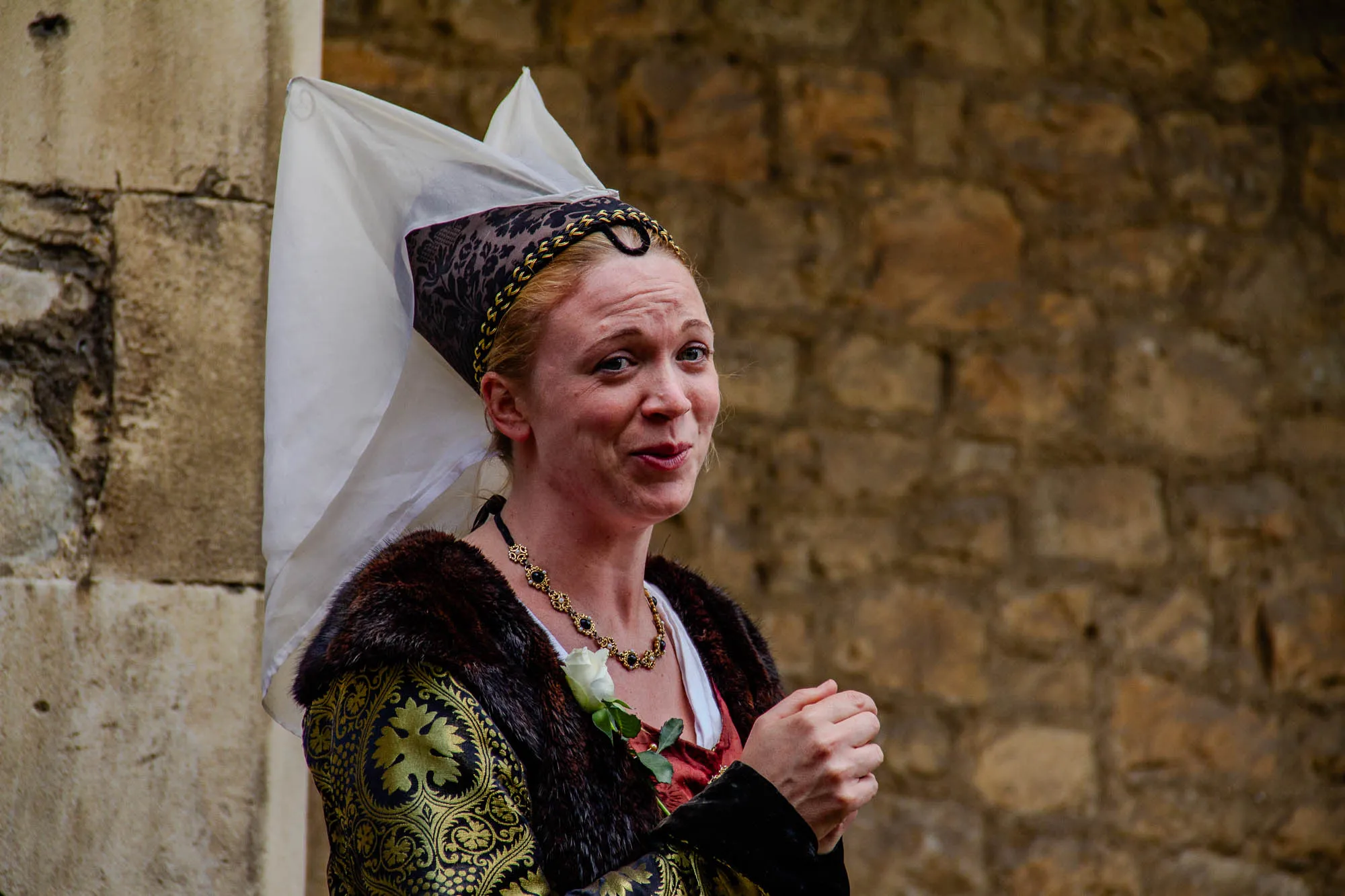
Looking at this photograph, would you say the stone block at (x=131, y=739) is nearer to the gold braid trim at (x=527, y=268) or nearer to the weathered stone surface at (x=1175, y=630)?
the gold braid trim at (x=527, y=268)

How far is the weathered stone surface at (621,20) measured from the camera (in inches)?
152

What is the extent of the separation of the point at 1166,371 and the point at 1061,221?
20.3 inches

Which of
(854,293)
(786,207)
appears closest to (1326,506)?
(854,293)

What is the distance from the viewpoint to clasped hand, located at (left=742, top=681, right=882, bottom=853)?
1743 mm

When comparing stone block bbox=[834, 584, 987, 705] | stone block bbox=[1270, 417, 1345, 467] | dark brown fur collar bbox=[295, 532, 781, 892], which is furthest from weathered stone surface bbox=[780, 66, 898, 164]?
dark brown fur collar bbox=[295, 532, 781, 892]

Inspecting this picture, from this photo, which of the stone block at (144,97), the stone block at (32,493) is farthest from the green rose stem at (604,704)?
the stone block at (144,97)

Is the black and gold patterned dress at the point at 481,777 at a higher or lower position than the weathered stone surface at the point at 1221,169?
lower

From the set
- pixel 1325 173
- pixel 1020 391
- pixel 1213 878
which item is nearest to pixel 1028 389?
pixel 1020 391

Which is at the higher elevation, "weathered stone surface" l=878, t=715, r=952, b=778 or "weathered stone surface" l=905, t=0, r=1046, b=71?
"weathered stone surface" l=905, t=0, r=1046, b=71

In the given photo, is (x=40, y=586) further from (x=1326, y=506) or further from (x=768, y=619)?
(x=1326, y=506)

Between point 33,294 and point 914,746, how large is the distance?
2.57 m

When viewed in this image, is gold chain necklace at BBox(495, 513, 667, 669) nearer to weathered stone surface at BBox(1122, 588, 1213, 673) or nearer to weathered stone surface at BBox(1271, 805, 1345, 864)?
weathered stone surface at BBox(1122, 588, 1213, 673)

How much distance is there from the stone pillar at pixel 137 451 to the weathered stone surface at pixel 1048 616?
2.28 metres

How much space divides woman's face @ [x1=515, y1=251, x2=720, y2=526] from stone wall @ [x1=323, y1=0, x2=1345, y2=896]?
1996 millimetres
